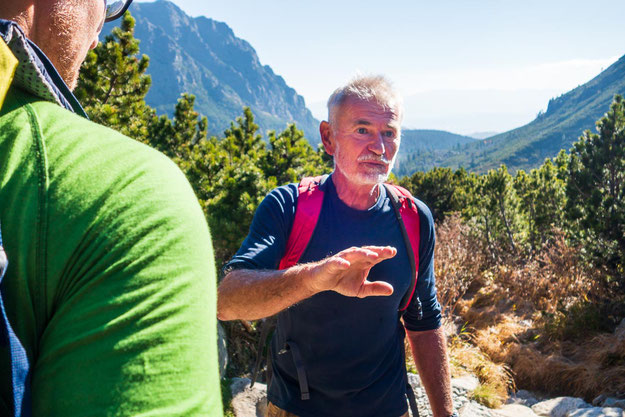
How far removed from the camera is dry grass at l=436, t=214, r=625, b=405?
6438 millimetres

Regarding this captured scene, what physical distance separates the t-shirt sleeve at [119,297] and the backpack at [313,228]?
1.53m

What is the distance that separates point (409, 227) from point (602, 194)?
8.00 metres

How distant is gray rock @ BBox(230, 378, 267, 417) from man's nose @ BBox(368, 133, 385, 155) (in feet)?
13.0

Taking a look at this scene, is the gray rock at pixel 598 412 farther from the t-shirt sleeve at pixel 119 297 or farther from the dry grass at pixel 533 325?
the t-shirt sleeve at pixel 119 297

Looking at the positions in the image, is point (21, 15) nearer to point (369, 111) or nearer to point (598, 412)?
point (369, 111)

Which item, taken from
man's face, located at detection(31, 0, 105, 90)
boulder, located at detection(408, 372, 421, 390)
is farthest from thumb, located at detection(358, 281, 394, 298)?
boulder, located at detection(408, 372, 421, 390)

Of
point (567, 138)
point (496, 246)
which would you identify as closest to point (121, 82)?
point (496, 246)

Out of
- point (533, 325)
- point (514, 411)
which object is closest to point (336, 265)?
point (514, 411)

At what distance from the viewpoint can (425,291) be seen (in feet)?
7.56

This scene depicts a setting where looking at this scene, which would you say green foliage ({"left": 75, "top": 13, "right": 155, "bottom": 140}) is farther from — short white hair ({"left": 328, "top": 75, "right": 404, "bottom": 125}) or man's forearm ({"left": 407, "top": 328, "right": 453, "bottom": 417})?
man's forearm ({"left": 407, "top": 328, "right": 453, "bottom": 417})

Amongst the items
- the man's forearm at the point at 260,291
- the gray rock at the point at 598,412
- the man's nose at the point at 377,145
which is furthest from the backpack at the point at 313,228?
the gray rock at the point at 598,412

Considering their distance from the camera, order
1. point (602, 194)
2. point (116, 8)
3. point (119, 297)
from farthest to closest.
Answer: point (602, 194)
point (116, 8)
point (119, 297)

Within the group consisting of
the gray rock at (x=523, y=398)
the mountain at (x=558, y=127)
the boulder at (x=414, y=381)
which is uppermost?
the mountain at (x=558, y=127)

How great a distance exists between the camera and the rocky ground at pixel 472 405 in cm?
495
